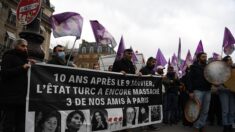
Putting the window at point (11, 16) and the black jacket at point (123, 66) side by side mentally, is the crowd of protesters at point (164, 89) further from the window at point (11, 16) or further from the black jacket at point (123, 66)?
the window at point (11, 16)

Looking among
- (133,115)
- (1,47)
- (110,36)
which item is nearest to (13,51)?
(133,115)

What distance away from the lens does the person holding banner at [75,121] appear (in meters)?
6.36

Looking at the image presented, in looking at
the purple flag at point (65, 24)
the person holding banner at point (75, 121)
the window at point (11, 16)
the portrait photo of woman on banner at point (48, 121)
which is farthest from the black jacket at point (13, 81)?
the window at point (11, 16)

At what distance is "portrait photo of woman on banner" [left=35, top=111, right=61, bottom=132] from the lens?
231 inches

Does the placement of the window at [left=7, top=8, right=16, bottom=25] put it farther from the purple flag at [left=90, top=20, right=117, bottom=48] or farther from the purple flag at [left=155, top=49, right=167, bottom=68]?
the purple flag at [left=90, top=20, right=117, bottom=48]

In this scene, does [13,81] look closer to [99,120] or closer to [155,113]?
[99,120]

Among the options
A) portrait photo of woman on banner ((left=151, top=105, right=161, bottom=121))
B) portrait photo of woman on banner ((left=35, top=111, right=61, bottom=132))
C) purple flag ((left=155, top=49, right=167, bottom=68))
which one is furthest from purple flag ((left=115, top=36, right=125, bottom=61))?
portrait photo of woman on banner ((left=35, top=111, right=61, bottom=132))

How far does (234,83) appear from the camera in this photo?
7.98 meters

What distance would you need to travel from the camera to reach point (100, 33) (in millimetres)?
11609

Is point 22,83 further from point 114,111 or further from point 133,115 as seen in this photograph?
point 133,115

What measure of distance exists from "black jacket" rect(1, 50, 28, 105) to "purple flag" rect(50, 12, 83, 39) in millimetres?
3641

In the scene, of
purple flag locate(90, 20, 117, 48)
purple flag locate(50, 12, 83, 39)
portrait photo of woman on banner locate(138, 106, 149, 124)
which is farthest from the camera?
purple flag locate(90, 20, 117, 48)

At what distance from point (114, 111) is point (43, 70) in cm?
193

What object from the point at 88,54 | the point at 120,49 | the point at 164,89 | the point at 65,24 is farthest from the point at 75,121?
the point at 88,54
